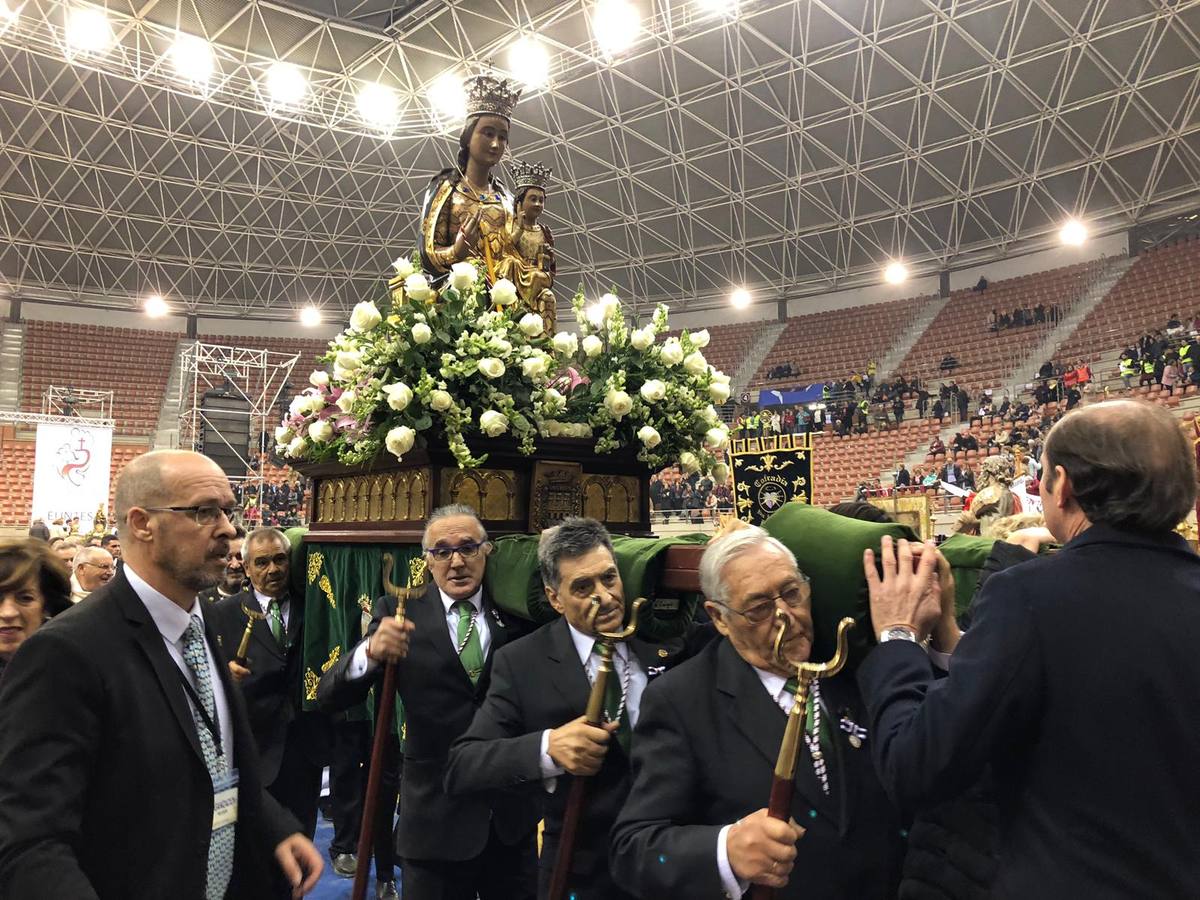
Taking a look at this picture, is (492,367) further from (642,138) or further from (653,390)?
(642,138)

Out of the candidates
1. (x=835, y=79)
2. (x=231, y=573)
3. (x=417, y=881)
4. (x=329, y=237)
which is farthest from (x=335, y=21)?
(x=417, y=881)

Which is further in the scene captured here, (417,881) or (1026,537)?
(417,881)

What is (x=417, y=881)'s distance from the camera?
2.54 metres

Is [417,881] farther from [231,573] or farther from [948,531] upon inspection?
[948,531]

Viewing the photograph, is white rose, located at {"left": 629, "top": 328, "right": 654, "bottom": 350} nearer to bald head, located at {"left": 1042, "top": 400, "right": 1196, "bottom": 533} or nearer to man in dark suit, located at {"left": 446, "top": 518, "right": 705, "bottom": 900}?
man in dark suit, located at {"left": 446, "top": 518, "right": 705, "bottom": 900}

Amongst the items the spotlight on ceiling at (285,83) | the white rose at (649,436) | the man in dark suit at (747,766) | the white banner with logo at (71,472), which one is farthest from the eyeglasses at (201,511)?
the spotlight on ceiling at (285,83)

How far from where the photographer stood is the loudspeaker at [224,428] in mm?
16125

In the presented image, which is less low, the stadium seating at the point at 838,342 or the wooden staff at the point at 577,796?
the stadium seating at the point at 838,342

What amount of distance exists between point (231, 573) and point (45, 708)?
10.3ft

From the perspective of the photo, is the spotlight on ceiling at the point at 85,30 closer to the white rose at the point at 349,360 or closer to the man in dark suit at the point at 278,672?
the man in dark suit at the point at 278,672

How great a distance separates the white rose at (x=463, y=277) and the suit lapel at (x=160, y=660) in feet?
6.53

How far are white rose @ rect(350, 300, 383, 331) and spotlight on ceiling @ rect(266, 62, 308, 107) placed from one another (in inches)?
632

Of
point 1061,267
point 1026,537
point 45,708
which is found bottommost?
point 45,708

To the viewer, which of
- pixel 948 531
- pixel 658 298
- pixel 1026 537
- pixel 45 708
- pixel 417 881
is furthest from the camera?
pixel 658 298
